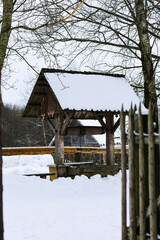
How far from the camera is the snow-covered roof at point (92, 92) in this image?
13.0 m

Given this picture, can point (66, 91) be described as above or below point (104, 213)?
above

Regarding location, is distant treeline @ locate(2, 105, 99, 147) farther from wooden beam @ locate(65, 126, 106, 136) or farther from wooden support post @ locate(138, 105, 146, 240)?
wooden support post @ locate(138, 105, 146, 240)

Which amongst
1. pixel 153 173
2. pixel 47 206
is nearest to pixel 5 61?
pixel 47 206

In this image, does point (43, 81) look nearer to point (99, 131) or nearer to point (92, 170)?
point (99, 131)

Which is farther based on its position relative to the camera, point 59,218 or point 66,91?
point 66,91

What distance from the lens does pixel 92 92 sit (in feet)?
45.6

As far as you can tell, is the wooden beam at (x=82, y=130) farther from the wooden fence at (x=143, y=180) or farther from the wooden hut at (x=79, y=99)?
the wooden fence at (x=143, y=180)

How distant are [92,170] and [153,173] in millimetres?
9879

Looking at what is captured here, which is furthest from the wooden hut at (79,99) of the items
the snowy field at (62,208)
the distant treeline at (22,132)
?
the distant treeline at (22,132)

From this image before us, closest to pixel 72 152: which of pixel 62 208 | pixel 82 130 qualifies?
pixel 82 130

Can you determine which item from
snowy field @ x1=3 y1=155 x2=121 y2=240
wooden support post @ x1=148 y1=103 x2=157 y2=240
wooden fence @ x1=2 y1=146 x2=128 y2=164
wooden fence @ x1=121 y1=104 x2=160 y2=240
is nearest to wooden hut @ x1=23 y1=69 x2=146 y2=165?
snowy field @ x1=3 y1=155 x2=121 y2=240

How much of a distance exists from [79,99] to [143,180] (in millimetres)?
8878

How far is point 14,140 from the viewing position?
4569 centimetres

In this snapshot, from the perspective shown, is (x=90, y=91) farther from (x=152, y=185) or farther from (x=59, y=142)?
(x=152, y=185)
